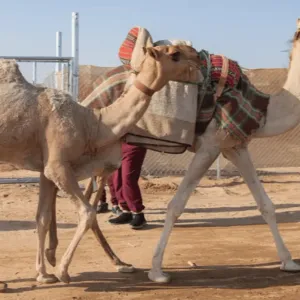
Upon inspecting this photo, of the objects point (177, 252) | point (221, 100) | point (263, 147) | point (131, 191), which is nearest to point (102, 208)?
point (131, 191)

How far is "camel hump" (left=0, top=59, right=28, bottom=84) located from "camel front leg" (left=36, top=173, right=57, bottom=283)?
2.93 ft

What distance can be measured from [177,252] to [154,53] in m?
2.71

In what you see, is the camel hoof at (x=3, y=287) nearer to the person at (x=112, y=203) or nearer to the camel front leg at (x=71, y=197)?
the camel front leg at (x=71, y=197)

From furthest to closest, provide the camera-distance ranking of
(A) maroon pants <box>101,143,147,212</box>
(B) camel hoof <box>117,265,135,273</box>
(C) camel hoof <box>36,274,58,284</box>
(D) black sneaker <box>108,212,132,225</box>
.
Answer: (D) black sneaker <box>108,212,132,225</box> → (A) maroon pants <box>101,143,147,212</box> → (B) camel hoof <box>117,265,135,273</box> → (C) camel hoof <box>36,274,58,284</box>

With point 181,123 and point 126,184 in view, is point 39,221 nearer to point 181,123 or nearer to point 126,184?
point 181,123

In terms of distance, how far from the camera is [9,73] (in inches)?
233

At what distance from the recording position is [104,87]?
266 inches

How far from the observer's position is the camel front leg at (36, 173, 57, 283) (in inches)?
245

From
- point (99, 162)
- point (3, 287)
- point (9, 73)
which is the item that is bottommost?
point (3, 287)

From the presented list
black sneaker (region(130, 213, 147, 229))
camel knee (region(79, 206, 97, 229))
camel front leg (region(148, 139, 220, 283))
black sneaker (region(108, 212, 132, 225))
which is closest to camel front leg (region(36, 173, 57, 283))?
camel knee (region(79, 206, 97, 229))

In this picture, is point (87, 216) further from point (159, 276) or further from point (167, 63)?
point (167, 63)

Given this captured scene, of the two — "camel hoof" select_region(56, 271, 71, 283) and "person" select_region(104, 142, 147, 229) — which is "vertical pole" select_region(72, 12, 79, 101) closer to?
"person" select_region(104, 142, 147, 229)

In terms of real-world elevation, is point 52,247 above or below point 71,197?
below

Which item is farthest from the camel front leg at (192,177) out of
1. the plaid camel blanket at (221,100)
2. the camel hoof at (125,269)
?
the camel hoof at (125,269)
